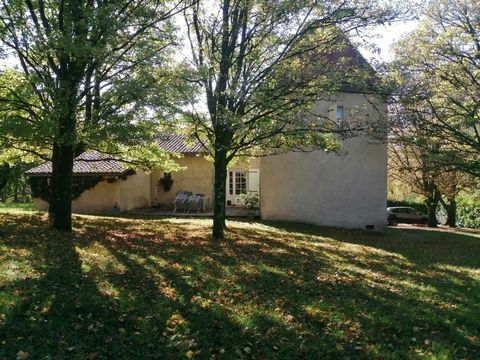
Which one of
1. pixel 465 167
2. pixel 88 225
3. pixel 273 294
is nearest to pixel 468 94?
pixel 465 167

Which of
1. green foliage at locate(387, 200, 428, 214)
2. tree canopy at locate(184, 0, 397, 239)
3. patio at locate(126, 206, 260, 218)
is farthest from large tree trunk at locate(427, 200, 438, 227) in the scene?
tree canopy at locate(184, 0, 397, 239)

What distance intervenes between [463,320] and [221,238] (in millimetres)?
7045

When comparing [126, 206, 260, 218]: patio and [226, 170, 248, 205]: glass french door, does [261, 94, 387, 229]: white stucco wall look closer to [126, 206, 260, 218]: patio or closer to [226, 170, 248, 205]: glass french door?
[126, 206, 260, 218]: patio

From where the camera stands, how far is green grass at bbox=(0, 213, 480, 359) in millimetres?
4836

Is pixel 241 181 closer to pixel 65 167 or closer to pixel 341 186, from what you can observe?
pixel 341 186

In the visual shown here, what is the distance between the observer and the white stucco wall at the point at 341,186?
19625 millimetres

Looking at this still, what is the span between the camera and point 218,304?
6.02 metres

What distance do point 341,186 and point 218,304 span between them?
14.6 metres

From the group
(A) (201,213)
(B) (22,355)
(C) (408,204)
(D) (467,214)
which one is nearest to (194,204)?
(A) (201,213)

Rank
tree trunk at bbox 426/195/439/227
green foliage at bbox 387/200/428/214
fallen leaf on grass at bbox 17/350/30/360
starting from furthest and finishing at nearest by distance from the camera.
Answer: green foliage at bbox 387/200/428/214 < tree trunk at bbox 426/195/439/227 < fallen leaf on grass at bbox 17/350/30/360

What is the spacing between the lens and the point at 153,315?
5.39m

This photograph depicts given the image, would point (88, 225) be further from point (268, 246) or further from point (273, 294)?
point (273, 294)

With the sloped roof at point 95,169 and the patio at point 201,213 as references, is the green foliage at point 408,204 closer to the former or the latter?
the patio at point 201,213

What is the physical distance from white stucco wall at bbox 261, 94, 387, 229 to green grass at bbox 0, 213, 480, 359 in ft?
30.7
